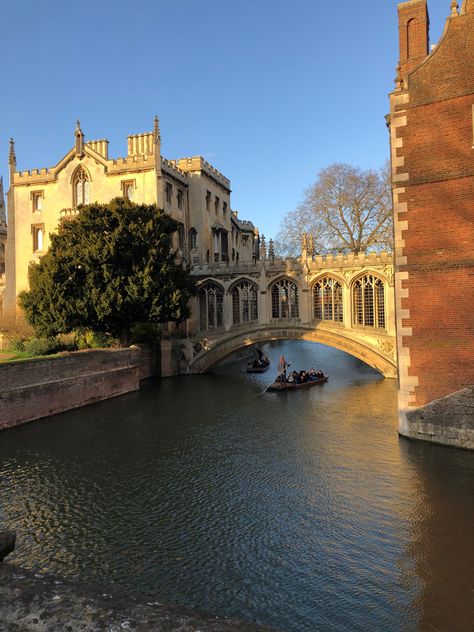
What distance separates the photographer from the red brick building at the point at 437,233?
40.7ft

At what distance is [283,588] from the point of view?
660cm

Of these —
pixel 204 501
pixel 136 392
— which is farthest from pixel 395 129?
pixel 136 392

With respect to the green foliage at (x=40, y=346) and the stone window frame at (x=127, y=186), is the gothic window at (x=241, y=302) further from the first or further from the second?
the green foliage at (x=40, y=346)

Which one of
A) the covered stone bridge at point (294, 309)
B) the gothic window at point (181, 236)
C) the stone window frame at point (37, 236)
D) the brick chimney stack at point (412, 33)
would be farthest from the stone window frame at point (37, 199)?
the brick chimney stack at point (412, 33)

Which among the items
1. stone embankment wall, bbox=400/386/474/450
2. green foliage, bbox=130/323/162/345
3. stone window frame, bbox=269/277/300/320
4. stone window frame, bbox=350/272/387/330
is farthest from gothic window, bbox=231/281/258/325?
stone embankment wall, bbox=400/386/474/450

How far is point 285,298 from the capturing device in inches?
1184

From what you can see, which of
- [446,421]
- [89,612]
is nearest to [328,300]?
[446,421]

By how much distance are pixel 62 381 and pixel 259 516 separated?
1311cm

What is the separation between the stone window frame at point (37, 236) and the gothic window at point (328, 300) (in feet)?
71.2

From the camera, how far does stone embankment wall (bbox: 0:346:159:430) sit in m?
16.7

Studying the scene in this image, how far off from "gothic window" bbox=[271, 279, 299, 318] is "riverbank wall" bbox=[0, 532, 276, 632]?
1058 inches

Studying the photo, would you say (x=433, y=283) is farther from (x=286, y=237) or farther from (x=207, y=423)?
(x=286, y=237)

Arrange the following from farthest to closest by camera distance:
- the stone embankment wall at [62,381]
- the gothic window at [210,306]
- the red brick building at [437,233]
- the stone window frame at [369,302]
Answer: the gothic window at [210,306]
the stone window frame at [369,302]
the stone embankment wall at [62,381]
the red brick building at [437,233]

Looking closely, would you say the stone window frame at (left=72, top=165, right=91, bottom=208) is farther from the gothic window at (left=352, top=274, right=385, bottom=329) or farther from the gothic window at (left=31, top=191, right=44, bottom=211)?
the gothic window at (left=352, top=274, right=385, bottom=329)
